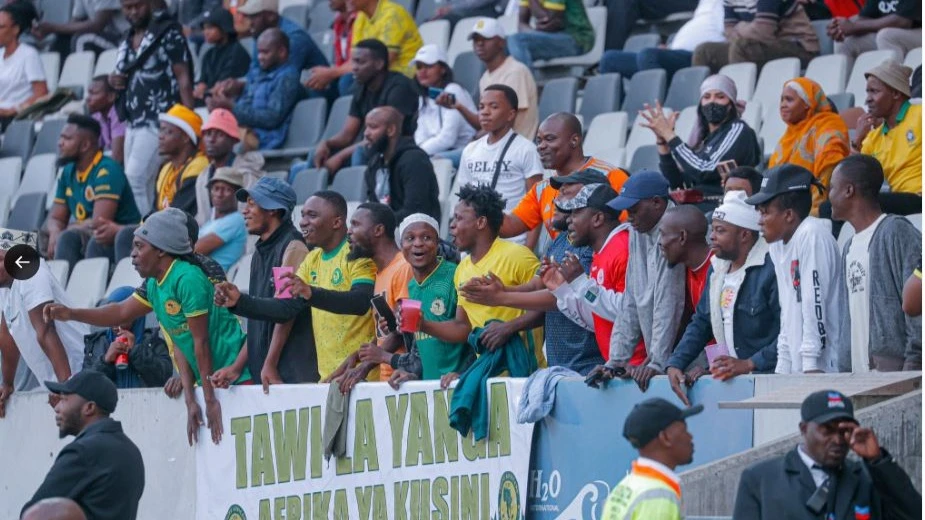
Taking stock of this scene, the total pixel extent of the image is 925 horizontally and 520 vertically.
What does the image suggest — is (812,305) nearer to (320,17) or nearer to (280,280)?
(280,280)

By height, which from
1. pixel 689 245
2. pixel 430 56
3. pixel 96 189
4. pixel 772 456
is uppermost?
pixel 430 56

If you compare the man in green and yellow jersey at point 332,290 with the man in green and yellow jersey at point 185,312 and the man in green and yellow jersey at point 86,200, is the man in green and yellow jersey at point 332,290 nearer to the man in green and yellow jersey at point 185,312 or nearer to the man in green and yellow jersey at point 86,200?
the man in green and yellow jersey at point 185,312

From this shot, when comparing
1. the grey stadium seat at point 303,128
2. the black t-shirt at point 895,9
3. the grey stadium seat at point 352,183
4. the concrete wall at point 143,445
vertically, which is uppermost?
the black t-shirt at point 895,9

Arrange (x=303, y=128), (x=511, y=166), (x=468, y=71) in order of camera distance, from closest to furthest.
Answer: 1. (x=511, y=166)
2. (x=468, y=71)
3. (x=303, y=128)

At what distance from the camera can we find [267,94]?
556 inches

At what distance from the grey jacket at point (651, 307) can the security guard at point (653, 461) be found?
2.04 m

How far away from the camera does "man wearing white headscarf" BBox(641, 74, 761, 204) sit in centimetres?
952

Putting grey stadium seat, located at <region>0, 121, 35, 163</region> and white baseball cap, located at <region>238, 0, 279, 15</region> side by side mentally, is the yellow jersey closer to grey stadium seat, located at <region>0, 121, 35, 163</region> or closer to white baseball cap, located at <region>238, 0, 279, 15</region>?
white baseball cap, located at <region>238, 0, 279, 15</region>

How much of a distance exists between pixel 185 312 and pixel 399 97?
10.1 feet

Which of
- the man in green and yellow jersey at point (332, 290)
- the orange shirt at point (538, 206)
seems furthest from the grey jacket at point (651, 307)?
the man in green and yellow jersey at point (332, 290)

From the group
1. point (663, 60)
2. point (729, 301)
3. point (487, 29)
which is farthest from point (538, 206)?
point (663, 60)

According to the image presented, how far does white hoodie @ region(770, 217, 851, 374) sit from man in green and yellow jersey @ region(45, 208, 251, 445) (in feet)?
11.7

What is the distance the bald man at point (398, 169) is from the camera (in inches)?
416

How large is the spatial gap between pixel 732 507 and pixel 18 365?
6.82 metres
